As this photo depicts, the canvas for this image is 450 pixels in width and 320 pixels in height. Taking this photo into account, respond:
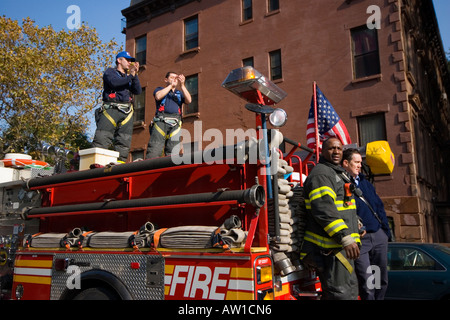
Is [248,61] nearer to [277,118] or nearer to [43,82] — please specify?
[43,82]

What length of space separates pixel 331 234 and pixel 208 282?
1110mm

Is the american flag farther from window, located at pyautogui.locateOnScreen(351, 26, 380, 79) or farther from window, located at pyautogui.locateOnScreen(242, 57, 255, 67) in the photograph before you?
window, located at pyautogui.locateOnScreen(242, 57, 255, 67)

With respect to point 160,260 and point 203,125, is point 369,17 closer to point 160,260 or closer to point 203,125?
point 203,125

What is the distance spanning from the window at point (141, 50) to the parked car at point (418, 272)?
55.9ft

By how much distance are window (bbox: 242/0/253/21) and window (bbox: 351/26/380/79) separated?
16.0 ft

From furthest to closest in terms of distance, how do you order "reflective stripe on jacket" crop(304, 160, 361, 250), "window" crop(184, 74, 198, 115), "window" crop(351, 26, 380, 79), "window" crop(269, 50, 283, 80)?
"window" crop(184, 74, 198, 115)
"window" crop(269, 50, 283, 80)
"window" crop(351, 26, 380, 79)
"reflective stripe on jacket" crop(304, 160, 361, 250)

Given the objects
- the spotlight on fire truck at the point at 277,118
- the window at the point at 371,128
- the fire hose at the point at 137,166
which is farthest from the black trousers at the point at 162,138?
the window at the point at 371,128

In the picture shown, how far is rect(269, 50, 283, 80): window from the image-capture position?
16.2 metres

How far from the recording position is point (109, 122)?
5.62 m

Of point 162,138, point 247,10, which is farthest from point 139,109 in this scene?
point 162,138

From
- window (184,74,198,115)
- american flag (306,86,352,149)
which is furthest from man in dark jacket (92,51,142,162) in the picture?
window (184,74,198,115)

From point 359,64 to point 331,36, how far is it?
160 cm

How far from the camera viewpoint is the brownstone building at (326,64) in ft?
43.5

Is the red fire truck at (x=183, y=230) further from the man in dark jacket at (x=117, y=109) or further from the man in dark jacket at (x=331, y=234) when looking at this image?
the man in dark jacket at (x=117, y=109)
